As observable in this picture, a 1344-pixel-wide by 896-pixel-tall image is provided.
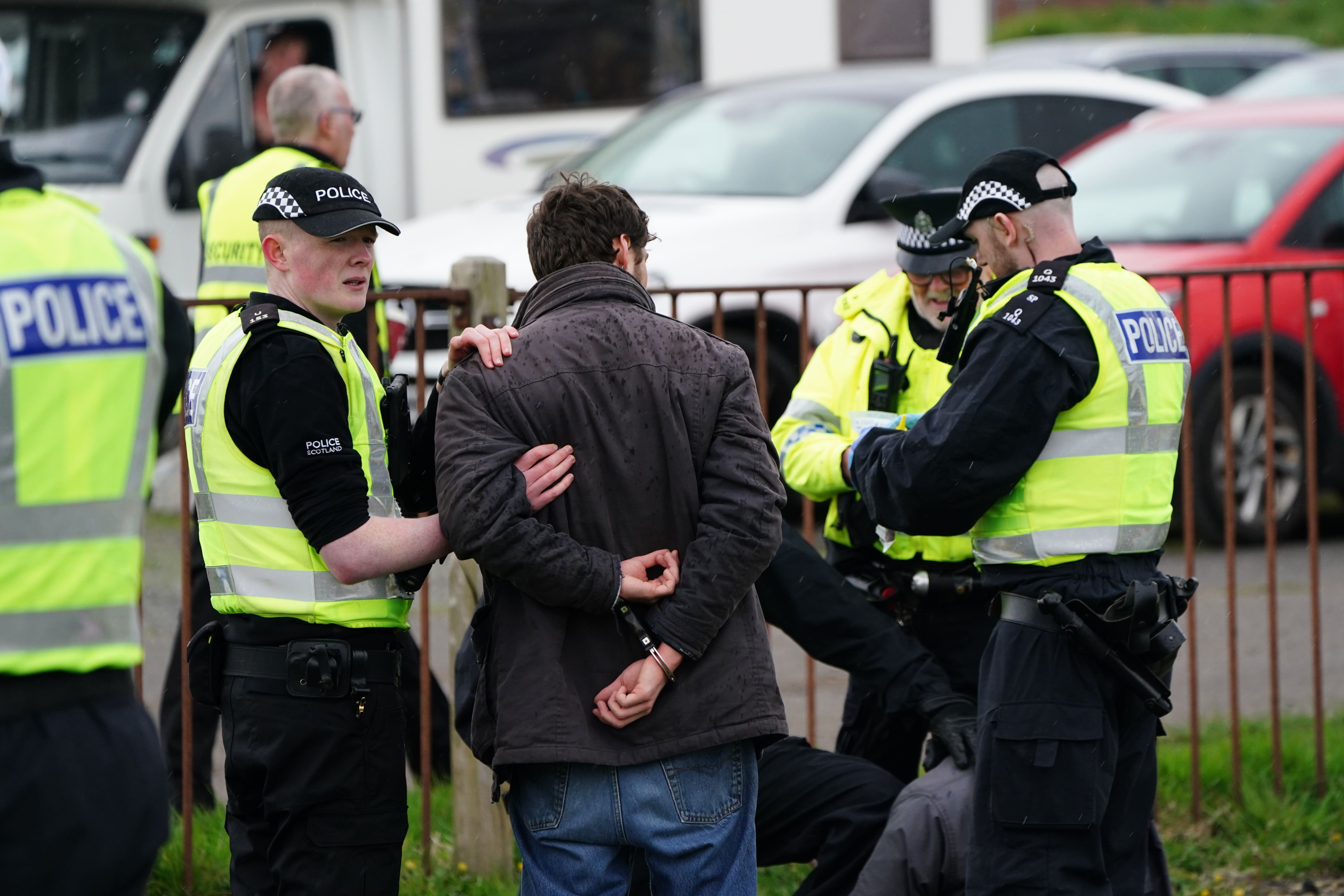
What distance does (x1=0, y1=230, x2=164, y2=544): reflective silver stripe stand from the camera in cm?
217

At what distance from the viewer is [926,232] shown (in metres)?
4.09

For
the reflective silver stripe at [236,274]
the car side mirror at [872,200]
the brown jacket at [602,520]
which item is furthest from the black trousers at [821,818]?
the car side mirror at [872,200]

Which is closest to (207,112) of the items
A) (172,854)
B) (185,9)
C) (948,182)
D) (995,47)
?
(185,9)

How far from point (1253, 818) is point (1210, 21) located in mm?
30808

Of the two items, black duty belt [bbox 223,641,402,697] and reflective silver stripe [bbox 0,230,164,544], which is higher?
reflective silver stripe [bbox 0,230,164,544]

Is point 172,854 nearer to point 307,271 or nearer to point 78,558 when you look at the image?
point 307,271

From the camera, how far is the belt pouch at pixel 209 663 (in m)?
3.13

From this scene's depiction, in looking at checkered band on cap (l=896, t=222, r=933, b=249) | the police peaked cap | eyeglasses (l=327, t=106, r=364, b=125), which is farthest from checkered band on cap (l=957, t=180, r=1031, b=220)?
eyeglasses (l=327, t=106, r=364, b=125)

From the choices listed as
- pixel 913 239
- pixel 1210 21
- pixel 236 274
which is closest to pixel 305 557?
pixel 913 239

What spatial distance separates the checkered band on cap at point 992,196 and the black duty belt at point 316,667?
1.48 m

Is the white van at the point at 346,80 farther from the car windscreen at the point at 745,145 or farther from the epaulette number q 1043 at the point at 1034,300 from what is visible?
the epaulette number q 1043 at the point at 1034,300

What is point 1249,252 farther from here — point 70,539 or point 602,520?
point 70,539

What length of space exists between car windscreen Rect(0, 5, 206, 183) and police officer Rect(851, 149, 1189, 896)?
7.50 meters

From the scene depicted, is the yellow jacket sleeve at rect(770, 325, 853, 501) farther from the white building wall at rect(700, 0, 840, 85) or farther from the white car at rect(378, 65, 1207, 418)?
the white building wall at rect(700, 0, 840, 85)
